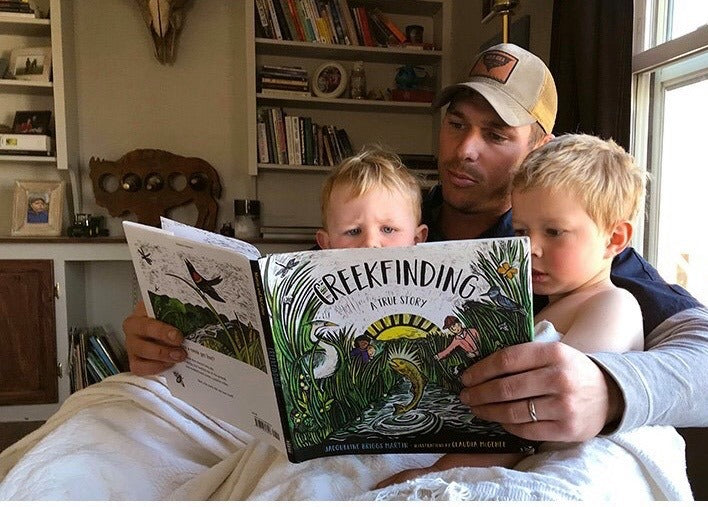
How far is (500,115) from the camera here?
1.17 metres

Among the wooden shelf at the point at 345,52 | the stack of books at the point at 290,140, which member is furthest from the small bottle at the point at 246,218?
the wooden shelf at the point at 345,52

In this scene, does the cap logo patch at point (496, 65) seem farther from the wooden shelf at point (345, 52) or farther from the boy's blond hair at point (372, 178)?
the wooden shelf at point (345, 52)

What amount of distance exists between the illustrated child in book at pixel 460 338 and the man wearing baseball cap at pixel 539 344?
0.07ft

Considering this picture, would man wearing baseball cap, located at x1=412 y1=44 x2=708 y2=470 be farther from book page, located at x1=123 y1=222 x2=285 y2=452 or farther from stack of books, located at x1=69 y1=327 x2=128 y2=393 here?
stack of books, located at x1=69 y1=327 x2=128 y2=393

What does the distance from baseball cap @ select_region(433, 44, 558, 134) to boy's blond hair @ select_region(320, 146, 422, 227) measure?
0.25 meters

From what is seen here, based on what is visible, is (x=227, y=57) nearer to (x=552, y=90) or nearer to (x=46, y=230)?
→ (x=46, y=230)

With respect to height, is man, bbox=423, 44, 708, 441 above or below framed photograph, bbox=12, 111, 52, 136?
below

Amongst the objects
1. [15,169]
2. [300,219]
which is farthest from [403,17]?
[15,169]

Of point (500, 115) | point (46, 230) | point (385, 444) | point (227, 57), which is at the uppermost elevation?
point (227, 57)

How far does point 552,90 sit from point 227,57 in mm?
2016

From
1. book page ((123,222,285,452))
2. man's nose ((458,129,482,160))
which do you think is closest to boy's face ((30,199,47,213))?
book page ((123,222,285,452))

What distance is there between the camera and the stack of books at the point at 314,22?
2672mm

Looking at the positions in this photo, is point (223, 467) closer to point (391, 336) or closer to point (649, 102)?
point (391, 336)

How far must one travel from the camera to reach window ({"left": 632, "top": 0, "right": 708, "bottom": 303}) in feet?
4.78
